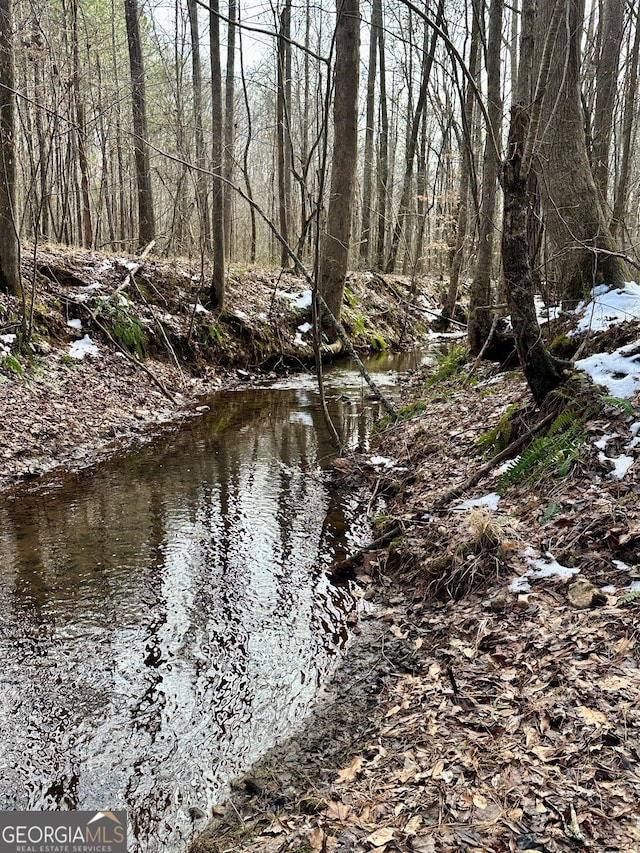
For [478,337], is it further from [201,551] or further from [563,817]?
[563,817]

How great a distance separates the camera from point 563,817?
215 cm

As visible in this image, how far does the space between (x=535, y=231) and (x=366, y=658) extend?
576 centimetres

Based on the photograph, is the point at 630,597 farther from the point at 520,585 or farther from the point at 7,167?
the point at 7,167

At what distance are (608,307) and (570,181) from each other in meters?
1.78

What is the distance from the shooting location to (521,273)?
520cm

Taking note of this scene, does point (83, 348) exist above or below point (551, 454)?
above

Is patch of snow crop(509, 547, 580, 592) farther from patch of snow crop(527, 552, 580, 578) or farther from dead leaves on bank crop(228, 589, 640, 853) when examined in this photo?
dead leaves on bank crop(228, 589, 640, 853)

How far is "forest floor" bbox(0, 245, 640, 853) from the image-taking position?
7.63ft

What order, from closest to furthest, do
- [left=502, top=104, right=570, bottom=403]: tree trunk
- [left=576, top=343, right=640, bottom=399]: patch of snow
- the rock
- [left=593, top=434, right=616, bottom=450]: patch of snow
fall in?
the rock, [left=593, top=434, right=616, bottom=450]: patch of snow, [left=502, top=104, right=570, bottom=403]: tree trunk, [left=576, top=343, right=640, bottom=399]: patch of snow

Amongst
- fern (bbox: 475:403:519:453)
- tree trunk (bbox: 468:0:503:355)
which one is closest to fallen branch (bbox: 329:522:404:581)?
fern (bbox: 475:403:519:453)

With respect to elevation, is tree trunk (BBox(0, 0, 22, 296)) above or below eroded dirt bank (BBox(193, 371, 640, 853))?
above

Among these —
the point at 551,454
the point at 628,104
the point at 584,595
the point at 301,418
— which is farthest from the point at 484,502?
the point at 628,104

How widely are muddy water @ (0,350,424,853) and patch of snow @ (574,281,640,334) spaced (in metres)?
3.40

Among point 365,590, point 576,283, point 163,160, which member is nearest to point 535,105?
point 576,283
